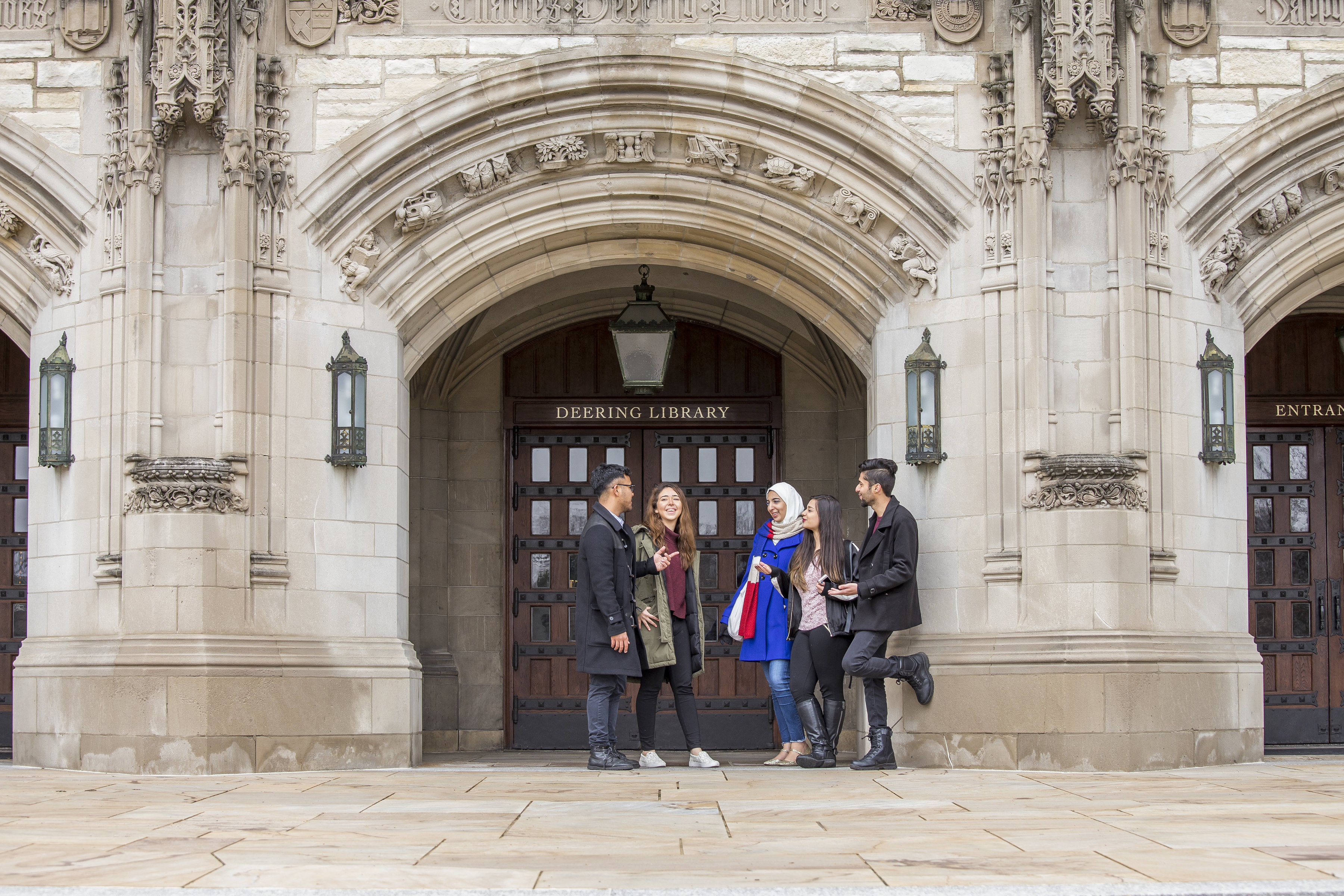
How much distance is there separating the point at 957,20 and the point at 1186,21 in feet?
4.53

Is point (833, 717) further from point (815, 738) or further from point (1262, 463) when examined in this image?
point (1262, 463)

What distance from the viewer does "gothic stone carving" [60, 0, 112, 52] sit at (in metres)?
9.59

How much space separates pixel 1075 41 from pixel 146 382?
5.71m

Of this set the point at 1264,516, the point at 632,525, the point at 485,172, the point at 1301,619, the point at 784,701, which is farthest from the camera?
the point at 632,525

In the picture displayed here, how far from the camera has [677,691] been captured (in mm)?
9102

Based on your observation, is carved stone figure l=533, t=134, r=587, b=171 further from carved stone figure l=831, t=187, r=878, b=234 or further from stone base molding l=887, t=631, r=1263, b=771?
stone base molding l=887, t=631, r=1263, b=771

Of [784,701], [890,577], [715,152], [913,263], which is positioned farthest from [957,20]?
[784,701]

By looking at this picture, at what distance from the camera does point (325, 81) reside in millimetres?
9625

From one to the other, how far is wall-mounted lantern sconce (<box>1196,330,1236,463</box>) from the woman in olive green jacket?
3149 mm

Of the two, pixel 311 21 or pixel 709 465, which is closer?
pixel 311 21

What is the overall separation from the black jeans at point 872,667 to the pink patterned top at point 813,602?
0.22m

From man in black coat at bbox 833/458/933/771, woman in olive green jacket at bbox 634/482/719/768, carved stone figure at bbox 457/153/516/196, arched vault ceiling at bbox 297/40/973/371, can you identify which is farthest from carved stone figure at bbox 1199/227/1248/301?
carved stone figure at bbox 457/153/516/196

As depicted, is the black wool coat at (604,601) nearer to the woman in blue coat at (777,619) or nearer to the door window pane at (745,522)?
the woman in blue coat at (777,619)

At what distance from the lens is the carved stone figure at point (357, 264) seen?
31.6ft
